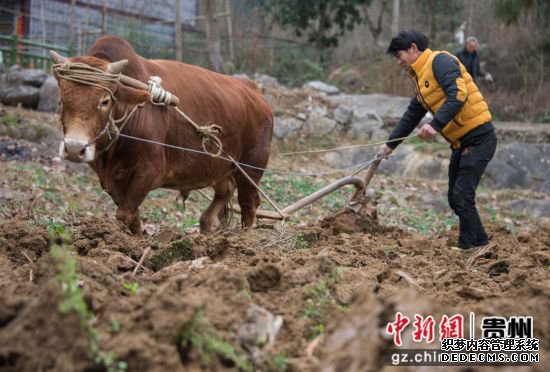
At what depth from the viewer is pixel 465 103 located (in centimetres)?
659

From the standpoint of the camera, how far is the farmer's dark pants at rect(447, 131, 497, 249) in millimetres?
6625

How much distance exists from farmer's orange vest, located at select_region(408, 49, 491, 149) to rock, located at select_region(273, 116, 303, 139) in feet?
34.5

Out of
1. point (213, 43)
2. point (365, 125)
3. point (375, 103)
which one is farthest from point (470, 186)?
point (213, 43)

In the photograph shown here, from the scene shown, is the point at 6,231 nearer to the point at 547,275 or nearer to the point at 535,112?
the point at 547,275

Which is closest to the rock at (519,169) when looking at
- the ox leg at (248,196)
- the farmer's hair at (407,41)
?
the ox leg at (248,196)

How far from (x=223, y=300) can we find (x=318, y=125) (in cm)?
1514

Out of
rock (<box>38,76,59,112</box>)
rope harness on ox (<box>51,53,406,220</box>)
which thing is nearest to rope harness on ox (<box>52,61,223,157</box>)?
rope harness on ox (<box>51,53,406,220</box>)

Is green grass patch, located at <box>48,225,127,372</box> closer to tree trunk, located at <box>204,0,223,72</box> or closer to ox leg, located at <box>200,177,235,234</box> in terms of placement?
ox leg, located at <box>200,177,235,234</box>

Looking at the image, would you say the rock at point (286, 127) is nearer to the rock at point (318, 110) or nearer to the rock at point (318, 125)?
the rock at point (318, 125)

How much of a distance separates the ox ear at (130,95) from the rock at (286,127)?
37.2 ft

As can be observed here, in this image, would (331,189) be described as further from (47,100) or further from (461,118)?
(47,100)

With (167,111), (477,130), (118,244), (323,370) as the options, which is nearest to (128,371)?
(323,370)

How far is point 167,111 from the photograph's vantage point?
6.41 metres

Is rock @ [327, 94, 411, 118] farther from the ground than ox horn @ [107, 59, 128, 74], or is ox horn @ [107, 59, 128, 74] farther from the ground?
ox horn @ [107, 59, 128, 74]
